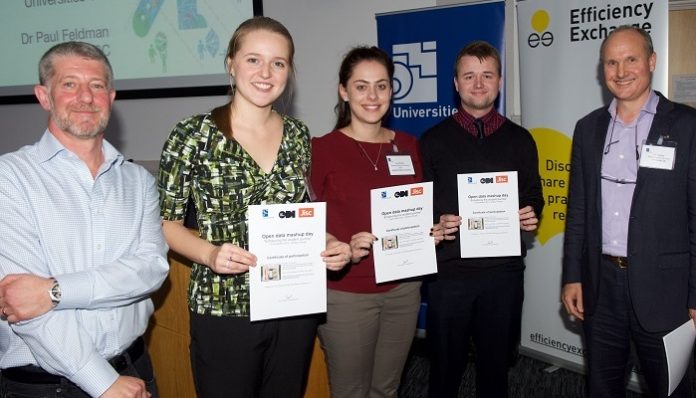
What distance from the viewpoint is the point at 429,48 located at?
14.3 ft

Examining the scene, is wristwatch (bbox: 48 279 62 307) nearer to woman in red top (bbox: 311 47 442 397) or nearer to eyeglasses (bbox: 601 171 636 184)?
woman in red top (bbox: 311 47 442 397)

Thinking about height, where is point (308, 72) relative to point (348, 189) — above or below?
above

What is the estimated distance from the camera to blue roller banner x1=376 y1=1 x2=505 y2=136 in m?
4.11

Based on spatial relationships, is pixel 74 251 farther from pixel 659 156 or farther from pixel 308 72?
pixel 308 72

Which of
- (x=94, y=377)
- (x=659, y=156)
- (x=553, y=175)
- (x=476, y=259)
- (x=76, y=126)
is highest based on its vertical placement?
(x=76, y=126)

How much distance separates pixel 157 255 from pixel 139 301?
182 mm

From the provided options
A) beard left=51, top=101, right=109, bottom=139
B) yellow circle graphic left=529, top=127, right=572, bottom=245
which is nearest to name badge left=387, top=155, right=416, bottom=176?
beard left=51, top=101, right=109, bottom=139

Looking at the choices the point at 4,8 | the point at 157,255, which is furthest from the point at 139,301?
the point at 4,8

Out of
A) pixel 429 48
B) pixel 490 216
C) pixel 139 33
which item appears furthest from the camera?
pixel 139 33

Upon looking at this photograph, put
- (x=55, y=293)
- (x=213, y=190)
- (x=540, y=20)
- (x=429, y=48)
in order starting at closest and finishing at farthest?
(x=55, y=293) < (x=213, y=190) < (x=540, y=20) < (x=429, y=48)

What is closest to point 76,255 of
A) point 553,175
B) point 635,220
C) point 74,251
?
point 74,251

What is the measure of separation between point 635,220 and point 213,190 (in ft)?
5.50

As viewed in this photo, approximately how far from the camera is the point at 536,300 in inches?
167

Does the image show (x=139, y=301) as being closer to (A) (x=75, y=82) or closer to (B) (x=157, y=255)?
(B) (x=157, y=255)
